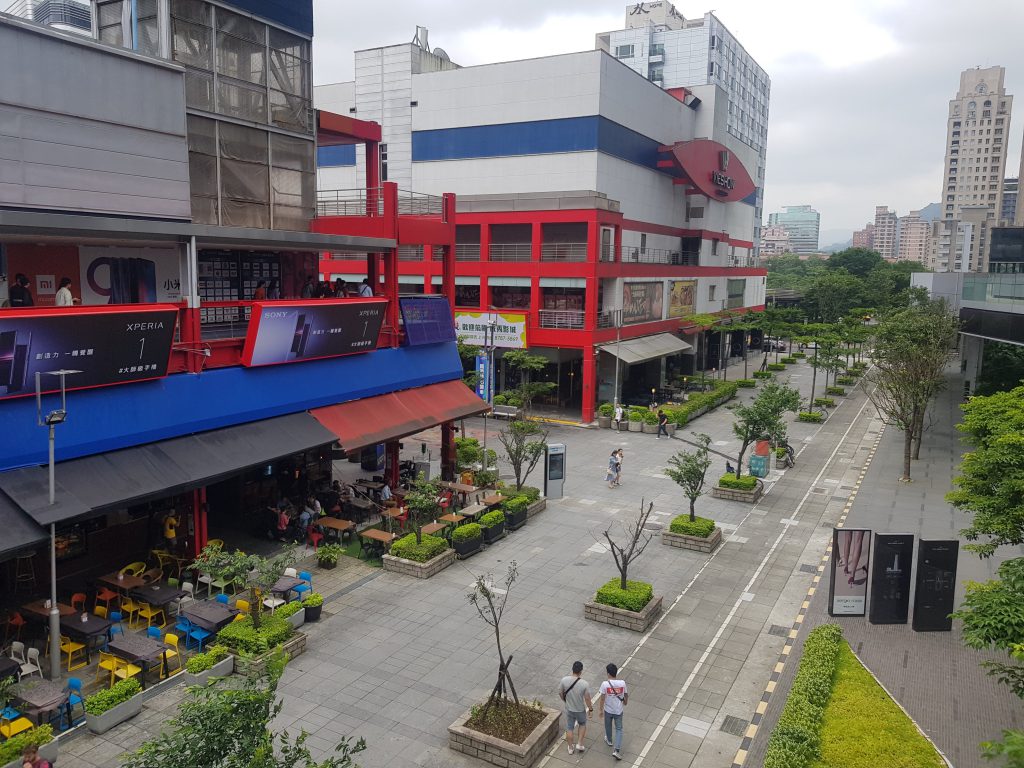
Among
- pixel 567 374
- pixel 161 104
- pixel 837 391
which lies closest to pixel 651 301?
pixel 567 374

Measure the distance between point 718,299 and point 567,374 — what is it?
1002 inches

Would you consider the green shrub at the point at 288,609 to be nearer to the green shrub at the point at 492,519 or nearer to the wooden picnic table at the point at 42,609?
the wooden picnic table at the point at 42,609

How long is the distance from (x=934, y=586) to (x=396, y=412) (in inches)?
640

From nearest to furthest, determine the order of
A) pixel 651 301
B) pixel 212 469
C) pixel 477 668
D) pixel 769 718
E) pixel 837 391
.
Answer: pixel 769 718 < pixel 477 668 < pixel 212 469 < pixel 651 301 < pixel 837 391

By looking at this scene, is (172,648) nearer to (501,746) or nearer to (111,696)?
(111,696)

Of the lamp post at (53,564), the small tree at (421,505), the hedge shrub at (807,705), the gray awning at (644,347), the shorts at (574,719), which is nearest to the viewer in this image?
the hedge shrub at (807,705)

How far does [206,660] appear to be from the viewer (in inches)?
579

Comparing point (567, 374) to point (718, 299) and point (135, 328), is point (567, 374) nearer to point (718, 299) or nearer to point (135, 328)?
point (718, 299)

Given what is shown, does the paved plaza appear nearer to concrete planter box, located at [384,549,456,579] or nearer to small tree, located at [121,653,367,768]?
concrete planter box, located at [384,549,456,579]

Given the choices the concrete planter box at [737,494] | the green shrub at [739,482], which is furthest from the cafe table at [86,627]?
the green shrub at [739,482]

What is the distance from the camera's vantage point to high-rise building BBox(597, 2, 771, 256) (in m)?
104

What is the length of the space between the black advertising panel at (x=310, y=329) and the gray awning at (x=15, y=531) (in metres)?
7.13

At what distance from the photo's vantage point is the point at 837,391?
55.9 metres

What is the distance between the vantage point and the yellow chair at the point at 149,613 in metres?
16.9
